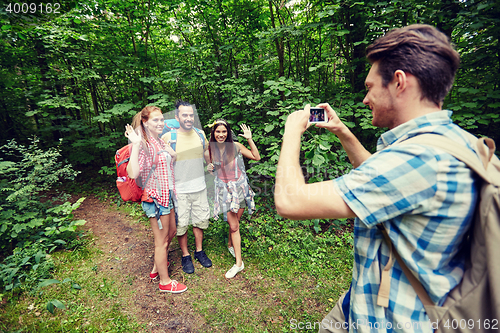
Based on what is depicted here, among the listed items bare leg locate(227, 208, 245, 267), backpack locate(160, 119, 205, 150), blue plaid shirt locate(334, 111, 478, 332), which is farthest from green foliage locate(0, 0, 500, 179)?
blue plaid shirt locate(334, 111, 478, 332)

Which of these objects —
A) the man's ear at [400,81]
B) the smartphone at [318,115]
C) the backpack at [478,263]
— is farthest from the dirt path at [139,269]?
the man's ear at [400,81]

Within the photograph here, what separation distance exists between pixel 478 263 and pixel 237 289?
3.04 m

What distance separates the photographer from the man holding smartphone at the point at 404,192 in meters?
0.75

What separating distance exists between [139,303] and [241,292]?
1437mm

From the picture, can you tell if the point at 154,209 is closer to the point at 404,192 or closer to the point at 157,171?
the point at 157,171

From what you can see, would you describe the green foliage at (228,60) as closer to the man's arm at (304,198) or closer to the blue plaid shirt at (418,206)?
the man's arm at (304,198)

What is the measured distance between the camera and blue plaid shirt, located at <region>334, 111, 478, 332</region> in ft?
2.43

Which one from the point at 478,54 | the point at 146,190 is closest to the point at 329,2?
the point at 478,54

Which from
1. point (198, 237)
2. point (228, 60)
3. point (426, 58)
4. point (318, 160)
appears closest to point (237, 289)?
point (198, 237)

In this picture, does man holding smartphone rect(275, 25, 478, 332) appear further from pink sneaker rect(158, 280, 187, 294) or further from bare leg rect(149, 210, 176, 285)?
pink sneaker rect(158, 280, 187, 294)

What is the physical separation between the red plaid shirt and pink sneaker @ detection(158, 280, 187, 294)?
4.19ft

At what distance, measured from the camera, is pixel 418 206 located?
76cm

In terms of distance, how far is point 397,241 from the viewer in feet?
2.77

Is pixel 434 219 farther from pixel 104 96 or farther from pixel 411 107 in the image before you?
pixel 104 96
